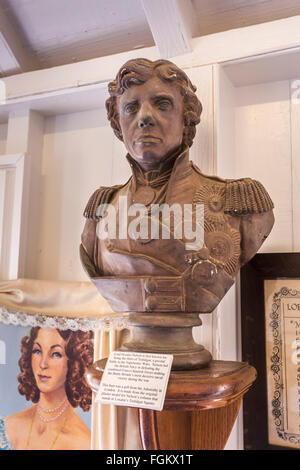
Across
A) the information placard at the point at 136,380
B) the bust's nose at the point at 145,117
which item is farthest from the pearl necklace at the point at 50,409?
the bust's nose at the point at 145,117

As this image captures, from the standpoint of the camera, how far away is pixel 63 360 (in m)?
1.23

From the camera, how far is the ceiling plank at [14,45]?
1.28 m

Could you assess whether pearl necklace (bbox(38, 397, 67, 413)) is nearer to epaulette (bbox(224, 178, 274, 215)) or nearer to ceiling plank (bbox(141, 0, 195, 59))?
epaulette (bbox(224, 178, 274, 215))

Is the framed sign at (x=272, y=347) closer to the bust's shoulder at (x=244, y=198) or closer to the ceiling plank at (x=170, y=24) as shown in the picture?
the bust's shoulder at (x=244, y=198)

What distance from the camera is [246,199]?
2.65ft

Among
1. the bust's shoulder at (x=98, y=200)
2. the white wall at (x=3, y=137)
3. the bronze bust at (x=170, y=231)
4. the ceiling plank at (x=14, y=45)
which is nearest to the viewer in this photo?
the bronze bust at (x=170, y=231)

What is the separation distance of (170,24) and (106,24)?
0.27 metres

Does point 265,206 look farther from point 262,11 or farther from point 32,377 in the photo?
point 32,377

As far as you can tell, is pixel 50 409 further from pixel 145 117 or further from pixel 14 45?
pixel 14 45

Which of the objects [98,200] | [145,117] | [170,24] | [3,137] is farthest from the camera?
[3,137]

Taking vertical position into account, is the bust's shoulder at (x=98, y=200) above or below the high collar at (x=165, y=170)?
below

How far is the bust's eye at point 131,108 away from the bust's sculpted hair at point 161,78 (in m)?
0.04

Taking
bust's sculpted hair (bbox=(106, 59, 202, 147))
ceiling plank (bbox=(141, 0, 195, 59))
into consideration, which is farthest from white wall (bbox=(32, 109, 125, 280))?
bust's sculpted hair (bbox=(106, 59, 202, 147))

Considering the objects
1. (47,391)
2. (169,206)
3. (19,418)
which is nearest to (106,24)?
(169,206)
